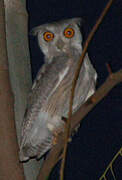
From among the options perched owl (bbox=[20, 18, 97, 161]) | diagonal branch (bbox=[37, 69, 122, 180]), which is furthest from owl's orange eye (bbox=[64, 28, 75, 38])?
diagonal branch (bbox=[37, 69, 122, 180])

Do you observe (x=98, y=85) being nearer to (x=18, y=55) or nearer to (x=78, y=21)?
(x=78, y=21)

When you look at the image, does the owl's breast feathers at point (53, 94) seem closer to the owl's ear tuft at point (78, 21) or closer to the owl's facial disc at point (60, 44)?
the owl's facial disc at point (60, 44)

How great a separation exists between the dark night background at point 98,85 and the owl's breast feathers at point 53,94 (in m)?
0.59

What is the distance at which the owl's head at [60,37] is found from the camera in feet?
4.35

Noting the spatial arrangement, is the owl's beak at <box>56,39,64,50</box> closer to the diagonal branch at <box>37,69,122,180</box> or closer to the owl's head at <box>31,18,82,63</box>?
the owl's head at <box>31,18,82,63</box>

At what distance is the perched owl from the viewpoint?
1.24 metres

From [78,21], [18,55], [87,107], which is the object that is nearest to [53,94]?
[18,55]

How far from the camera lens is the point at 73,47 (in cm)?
134

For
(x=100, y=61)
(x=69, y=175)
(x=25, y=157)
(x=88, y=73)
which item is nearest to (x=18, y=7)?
(x=88, y=73)

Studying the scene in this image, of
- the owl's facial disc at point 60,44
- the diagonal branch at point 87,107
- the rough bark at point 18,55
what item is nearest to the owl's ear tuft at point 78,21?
the owl's facial disc at point 60,44

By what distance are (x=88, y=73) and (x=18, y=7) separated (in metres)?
0.36

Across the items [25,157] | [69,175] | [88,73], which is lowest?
[69,175]

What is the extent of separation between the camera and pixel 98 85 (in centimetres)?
184

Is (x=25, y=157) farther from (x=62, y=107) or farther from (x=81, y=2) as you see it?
(x=81, y=2)
